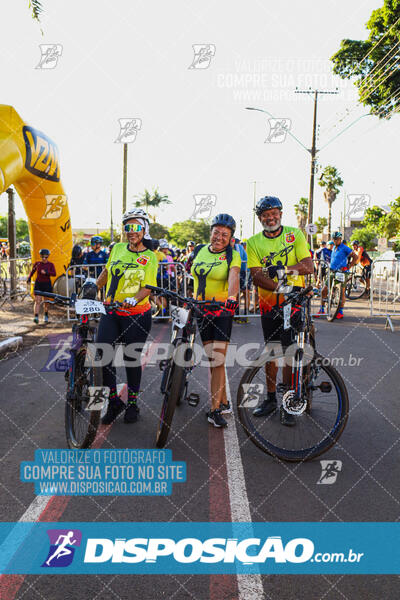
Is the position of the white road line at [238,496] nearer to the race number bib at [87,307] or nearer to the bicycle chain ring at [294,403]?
the bicycle chain ring at [294,403]

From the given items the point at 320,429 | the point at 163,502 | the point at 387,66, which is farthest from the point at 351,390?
the point at 387,66

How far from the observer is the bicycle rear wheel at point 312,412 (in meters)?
3.81

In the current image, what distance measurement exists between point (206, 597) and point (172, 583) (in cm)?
21

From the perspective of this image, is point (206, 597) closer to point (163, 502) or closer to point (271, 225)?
point (163, 502)

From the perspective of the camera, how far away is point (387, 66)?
62.6 feet

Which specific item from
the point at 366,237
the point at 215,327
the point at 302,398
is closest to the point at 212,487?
the point at 302,398

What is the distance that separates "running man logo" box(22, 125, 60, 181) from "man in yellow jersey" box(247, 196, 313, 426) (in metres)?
8.83

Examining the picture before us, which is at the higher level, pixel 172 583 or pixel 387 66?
pixel 387 66

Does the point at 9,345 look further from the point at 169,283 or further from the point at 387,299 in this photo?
the point at 387,299

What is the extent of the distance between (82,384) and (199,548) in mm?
1814

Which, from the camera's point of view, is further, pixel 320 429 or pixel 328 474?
pixel 320 429

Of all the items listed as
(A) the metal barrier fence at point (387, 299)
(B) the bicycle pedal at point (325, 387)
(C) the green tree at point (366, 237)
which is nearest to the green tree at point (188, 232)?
(C) the green tree at point (366, 237)

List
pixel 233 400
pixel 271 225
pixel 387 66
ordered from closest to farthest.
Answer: pixel 271 225 → pixel 233 400 → pixel 387 66

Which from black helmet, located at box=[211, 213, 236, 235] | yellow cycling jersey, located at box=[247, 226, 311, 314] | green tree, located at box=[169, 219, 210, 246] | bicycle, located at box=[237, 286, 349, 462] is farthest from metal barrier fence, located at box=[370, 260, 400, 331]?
green tree, located at box=[169, 219, 210, 246]
